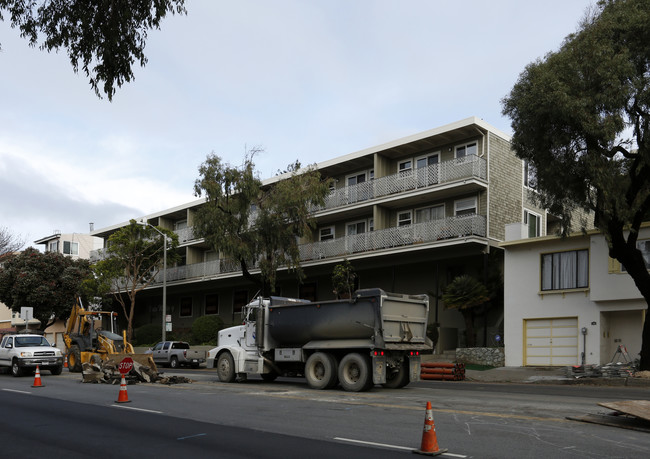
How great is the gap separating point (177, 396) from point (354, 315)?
5241 millimetres

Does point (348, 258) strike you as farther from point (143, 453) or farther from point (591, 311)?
point (143, 453)

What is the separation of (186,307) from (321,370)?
33804 millimetres

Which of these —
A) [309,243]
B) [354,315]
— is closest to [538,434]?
[354,315]

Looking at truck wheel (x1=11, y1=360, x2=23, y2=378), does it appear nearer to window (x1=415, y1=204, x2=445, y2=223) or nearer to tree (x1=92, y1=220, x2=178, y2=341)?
tree (x1=92, y1=220, x2=178, y2=341)

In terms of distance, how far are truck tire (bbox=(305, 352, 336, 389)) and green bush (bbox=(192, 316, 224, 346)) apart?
23493mm

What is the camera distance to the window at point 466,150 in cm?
3325

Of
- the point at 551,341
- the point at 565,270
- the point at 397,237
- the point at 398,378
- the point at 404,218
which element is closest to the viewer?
the point at 398,378

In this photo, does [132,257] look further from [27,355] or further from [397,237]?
[27,355]

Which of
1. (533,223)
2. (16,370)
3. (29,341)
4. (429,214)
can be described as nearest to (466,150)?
(429,214)

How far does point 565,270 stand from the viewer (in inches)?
1118

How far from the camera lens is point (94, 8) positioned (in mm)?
10320

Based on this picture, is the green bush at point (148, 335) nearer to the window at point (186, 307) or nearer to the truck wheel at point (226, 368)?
the window at point (186, 307)

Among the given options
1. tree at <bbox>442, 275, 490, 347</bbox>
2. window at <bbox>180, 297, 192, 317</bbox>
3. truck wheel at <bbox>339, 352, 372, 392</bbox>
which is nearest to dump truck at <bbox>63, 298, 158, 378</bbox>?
truck wheel at <bbox>339, 352, 372, 392</bbox>

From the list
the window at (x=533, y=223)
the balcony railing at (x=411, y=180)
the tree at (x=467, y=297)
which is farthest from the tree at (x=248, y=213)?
the window at (x=533, y=223)
